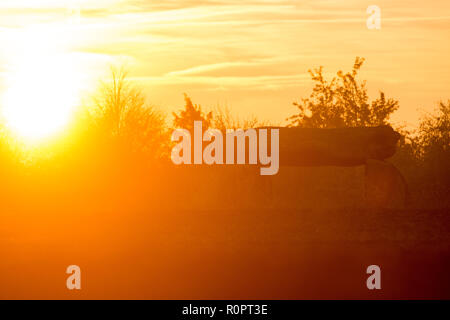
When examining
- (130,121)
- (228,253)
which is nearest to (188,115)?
(130,121)

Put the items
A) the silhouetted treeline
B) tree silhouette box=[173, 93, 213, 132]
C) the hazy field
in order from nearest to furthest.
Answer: the hazy field → the silhouetted treeline → tree silhouette box=[173, 93, 213, 132]

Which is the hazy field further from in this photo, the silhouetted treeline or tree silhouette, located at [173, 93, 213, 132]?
tree silhouette, located at [173, 93, 213, 132]

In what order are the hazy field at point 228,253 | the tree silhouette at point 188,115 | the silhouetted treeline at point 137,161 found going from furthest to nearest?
the tree silhouette at point 188,115
the silhouetted treeline at point 137,161
the hazy field at point 228,253

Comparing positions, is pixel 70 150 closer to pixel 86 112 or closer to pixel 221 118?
pixel 86 112

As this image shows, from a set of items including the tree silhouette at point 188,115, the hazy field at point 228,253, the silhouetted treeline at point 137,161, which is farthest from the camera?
the tree silhouette at point 188,115

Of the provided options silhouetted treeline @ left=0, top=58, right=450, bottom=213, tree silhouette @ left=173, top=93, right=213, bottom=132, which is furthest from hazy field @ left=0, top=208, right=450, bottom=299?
tree silhouette @ left=173, top=93, right=213, bottom=132

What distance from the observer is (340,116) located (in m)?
45.6

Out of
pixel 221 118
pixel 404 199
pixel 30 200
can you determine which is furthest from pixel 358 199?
pixel 221 118

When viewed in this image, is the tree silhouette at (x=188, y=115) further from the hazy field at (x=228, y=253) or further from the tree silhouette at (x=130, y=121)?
the hazy field at (x=228, y=253)

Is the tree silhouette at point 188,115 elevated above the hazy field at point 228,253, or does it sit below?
above

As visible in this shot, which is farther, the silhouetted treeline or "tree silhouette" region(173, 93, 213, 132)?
"tree silhouette" region(173, 93, 213, 132)

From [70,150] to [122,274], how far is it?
23427 mm

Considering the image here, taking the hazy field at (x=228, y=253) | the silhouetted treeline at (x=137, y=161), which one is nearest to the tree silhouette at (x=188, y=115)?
the silhouetted treeline at (x=137, y=161)
